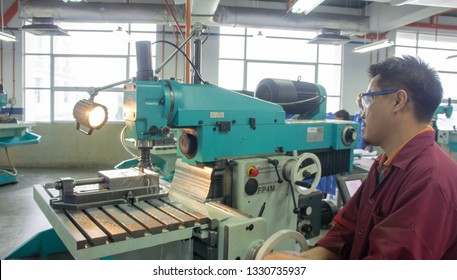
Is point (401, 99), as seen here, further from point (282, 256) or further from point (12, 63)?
point (12, 63)

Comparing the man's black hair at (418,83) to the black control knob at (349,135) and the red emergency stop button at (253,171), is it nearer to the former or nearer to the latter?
the red emergency stop button at (253,171)

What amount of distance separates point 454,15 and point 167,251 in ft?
22.0

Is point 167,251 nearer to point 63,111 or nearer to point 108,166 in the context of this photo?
point 108,166

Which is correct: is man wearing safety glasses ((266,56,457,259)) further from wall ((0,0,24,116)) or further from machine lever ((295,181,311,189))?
wall ((0,0,24,116))

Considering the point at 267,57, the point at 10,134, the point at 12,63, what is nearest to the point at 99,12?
the point at 10,134

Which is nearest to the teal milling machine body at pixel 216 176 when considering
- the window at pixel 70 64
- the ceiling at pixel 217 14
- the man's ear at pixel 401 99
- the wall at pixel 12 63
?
the man's ear at pixel 401 99

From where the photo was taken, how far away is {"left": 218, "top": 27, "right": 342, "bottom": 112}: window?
5512 millimetres

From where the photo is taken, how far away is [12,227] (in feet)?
9.31

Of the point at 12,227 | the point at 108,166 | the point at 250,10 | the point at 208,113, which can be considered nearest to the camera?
the point at 208,113

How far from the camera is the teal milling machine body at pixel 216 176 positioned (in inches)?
40.3

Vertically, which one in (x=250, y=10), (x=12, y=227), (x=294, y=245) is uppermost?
(x=250, y=10)

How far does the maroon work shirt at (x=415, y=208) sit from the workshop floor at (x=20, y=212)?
79.8 inches
